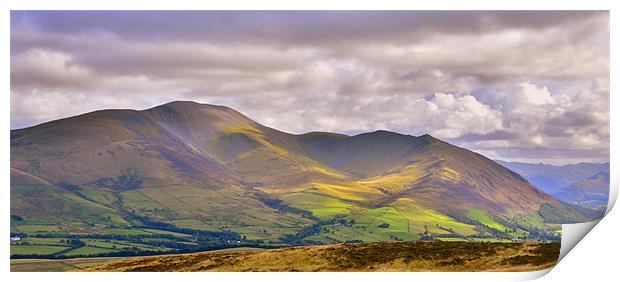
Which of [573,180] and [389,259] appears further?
[573,180]

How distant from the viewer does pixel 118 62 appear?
76438 mm

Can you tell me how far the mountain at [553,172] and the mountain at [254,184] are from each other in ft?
10.5

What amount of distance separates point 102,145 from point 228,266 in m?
89.2

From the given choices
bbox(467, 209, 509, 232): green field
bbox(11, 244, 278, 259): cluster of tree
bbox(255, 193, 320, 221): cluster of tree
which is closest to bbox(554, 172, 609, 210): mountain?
bbox(467, 209, 509, 232): green field

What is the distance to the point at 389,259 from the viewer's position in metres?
38.8

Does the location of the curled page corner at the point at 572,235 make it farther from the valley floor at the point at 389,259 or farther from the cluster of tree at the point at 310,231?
the cluster of tree at the point at 310,231

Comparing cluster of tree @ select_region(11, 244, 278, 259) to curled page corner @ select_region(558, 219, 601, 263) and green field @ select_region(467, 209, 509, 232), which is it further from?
curled page corner @ select_region(558, 219, 601, 263)

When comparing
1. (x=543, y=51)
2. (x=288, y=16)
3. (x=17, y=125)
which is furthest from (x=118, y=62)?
(x=543, y=51)

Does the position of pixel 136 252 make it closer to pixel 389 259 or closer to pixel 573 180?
pixel 389 259

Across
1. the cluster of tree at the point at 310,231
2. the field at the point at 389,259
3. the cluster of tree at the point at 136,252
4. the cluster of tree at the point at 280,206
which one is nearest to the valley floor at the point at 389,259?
the field at the point at 389,259

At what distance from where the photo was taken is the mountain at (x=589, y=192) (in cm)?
8062

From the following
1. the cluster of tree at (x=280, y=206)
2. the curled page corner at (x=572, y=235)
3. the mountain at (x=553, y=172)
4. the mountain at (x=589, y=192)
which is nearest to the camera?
the curled page corner at (x=572, y=235)

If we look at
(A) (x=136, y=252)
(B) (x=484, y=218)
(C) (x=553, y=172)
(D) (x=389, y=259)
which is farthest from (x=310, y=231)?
(D) (x=389, y=259)

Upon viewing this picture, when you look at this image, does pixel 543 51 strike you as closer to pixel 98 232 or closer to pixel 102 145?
pixel 98 232
